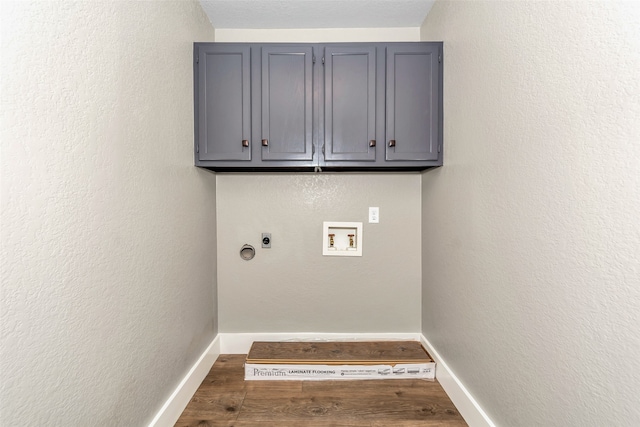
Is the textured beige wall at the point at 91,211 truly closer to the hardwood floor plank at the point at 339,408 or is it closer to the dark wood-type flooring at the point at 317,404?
the dark wood-type flooring at the point at 317,404

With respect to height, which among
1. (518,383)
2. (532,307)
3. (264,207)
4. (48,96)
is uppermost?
(48,96)

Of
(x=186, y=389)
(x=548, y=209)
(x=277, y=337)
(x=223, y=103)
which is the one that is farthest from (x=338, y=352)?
(x=223, y=103)

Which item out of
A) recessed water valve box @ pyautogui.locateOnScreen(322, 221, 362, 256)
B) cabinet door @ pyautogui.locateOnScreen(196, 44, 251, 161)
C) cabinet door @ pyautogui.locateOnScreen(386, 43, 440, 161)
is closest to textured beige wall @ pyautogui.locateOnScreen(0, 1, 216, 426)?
cabinet door @ pyautogui.locateOnScreen(196, 44, 251, 161)

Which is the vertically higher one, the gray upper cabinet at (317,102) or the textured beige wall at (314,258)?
the gray upper cabinet at (317,102)

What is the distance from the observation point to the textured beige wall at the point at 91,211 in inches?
31.1

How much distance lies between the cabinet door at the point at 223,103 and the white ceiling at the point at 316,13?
0.34 metres

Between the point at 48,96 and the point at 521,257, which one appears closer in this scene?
the point at 48,96

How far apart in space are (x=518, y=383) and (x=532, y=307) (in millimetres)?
356

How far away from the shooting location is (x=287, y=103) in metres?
1.91

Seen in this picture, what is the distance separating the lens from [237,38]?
87.7 inches

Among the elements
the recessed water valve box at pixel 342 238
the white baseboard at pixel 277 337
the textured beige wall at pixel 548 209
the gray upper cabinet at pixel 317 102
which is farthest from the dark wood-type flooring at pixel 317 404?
the gray upper cabinet at pixel 317 102

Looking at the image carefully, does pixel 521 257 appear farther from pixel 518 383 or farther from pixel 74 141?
pixel 74 141

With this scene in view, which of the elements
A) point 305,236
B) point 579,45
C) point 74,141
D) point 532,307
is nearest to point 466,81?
point 579,45

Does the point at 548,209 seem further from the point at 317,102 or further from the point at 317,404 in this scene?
the point at 317,404
